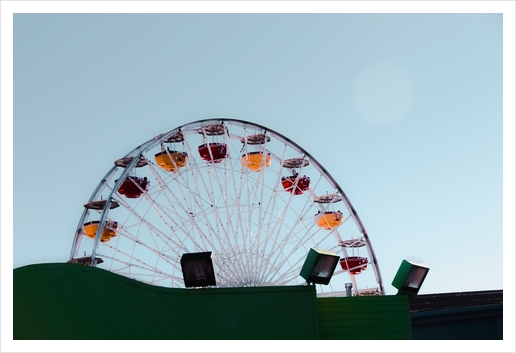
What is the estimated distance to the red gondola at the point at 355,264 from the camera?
2231 cm

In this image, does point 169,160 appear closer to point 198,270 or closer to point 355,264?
point 355,264

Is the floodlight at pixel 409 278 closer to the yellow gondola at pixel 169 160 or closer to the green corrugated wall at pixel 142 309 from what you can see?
the green corrugated wall at pixel 142 309

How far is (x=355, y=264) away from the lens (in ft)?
73.7

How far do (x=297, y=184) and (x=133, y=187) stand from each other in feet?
16.3

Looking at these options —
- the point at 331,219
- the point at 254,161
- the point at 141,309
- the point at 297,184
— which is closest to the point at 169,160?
the point at 254,161

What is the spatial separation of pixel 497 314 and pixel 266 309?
333 inches

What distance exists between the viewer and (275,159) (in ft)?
76.1

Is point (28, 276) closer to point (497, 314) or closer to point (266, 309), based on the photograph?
point (266, 309)

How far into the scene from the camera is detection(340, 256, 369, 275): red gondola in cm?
2231

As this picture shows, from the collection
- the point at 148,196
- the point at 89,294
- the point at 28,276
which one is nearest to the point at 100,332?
the point at 89,294

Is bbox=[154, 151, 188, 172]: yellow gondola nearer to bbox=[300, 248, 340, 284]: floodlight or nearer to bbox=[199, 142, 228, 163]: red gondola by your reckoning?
bbox=[199, 142, 228, 163]: red gondola

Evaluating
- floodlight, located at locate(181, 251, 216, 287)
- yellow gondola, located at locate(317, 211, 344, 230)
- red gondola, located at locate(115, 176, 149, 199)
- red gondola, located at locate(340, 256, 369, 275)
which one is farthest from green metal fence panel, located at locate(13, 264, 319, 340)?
yellow gondola, located at locate(317, 211, 344, 230)

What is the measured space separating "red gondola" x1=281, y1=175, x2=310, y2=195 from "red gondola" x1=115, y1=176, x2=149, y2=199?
429 centimetres

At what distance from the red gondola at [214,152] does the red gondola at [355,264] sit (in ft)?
15.4
